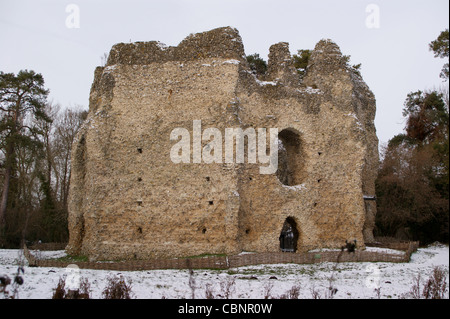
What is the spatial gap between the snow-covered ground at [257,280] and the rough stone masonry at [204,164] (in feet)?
10.2

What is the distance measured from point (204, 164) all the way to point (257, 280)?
20.8 feet

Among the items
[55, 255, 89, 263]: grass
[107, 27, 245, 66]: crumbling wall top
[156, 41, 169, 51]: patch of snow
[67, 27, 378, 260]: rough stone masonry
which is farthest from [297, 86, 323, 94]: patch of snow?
[55, 255, 89, 263]: grass

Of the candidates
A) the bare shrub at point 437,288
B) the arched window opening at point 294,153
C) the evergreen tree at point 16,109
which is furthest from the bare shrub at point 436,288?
the evergreen tree at point 16,109

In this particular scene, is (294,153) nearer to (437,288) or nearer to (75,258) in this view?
(75,258)

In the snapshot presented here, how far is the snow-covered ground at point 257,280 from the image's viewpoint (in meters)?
9.26

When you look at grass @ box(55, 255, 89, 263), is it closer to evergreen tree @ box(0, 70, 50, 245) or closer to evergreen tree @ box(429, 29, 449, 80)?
evergreen tree @ box(0, 70, 50, 245)

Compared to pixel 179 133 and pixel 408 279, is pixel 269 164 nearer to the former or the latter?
pixel 179 133

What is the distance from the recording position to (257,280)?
1153 cm

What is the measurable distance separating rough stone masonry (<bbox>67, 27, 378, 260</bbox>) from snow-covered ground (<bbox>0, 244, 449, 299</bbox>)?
3.10m

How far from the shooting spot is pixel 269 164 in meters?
17.5

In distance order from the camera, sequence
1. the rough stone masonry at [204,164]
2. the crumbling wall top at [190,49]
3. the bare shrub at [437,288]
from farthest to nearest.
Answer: the crumbling wall top at [190,49], the rough stone masonry at [204,164], the bare shrub at [437,288]

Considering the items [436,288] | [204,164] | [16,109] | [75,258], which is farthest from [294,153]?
[16,109]

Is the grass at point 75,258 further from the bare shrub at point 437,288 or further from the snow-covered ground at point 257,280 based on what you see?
the bare shrub at point 437,288
